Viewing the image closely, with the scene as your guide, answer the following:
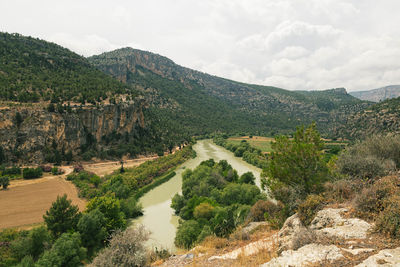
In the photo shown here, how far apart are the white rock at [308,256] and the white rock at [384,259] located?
0.69 meters

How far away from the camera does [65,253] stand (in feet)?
55.0

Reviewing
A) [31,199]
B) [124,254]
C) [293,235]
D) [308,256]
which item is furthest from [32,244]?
[308,256]

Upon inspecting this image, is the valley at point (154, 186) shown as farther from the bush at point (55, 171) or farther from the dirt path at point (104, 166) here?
the dirt path at point (104, 166)

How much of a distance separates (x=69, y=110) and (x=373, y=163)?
214 ft

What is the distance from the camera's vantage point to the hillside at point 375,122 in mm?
59050

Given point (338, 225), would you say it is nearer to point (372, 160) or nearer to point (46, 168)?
point (372, 160)

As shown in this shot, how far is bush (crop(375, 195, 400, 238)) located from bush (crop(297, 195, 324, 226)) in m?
2.77

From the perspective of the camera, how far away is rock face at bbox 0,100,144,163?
158 feet

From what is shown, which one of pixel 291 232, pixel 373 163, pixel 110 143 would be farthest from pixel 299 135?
pixel 110 143

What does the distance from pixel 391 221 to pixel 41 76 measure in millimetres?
87744

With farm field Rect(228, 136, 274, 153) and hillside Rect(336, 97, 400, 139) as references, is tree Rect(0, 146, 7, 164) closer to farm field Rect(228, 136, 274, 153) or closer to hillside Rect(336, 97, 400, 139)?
farm field Rect(228, 136, 274, 153)

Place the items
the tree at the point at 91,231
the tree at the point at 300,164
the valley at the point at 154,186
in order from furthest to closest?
the tree at the point at 91,231 → the tree at the point at 300,164 → the valley at the point at 154,186

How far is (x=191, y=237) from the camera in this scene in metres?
20.7

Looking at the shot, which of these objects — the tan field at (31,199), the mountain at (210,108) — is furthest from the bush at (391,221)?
the mountain at (210,108)
